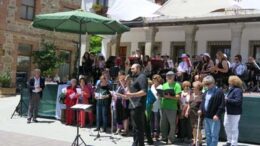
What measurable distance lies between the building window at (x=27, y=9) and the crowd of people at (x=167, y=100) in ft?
48.3

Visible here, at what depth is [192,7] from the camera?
16.0 metres

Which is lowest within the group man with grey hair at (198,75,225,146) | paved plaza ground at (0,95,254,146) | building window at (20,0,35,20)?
paved plaza ground at (0,95,254,146)

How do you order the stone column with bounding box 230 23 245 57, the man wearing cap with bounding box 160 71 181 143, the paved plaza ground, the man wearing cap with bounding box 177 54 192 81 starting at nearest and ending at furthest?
the paved plaza ground < the man wearing cap with bounding box 160 71 181 143 < the man wearing cap with bounding box 177 54 192 81 < the stone column with bounding box 230 23 245 57

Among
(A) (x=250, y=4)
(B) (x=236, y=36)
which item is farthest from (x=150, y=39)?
(A) (x=250, y=4)

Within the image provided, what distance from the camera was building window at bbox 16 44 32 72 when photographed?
28641mm

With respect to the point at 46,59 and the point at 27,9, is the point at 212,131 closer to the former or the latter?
the point at 46,59

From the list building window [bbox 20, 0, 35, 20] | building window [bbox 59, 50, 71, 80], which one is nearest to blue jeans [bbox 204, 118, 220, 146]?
building window [bbox 20, 0, 35, 20]

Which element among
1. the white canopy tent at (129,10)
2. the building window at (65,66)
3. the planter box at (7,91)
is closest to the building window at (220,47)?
the white canopy tent at (129,10)

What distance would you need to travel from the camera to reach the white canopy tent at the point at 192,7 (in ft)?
50.5

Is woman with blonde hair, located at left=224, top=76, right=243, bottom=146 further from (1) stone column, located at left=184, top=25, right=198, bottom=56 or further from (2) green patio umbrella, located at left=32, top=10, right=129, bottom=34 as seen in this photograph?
(1) stone column, located at left=184, top=25, right=198, bottom=56

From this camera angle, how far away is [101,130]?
13.1 metres

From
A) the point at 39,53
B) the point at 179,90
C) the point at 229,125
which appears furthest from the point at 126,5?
the point at 39,53

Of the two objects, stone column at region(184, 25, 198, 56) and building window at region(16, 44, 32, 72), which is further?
building window at region(16, 44, 32, 72)

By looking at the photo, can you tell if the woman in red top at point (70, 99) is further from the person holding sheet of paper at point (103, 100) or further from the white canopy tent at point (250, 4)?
the white canopy tent at point (250, 4)
